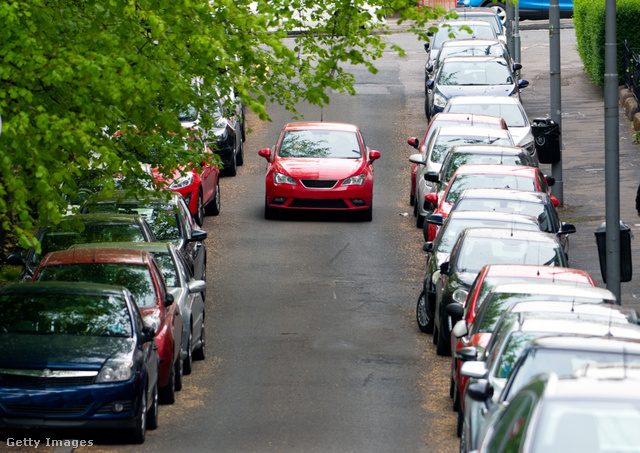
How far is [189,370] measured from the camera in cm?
1509

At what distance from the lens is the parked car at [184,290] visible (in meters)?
14.7

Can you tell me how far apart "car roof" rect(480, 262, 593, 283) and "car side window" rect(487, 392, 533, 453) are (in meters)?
6.55

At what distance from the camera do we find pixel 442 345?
1591cm

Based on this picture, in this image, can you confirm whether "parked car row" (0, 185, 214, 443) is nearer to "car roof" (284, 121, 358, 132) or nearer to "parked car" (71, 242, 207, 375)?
"parked car" (71, 242, 207, 375)

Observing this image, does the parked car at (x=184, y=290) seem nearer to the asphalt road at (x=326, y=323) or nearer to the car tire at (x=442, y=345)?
the asphalt road at (x=326, y=323)

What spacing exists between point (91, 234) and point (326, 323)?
356 cm

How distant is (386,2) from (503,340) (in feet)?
23.9

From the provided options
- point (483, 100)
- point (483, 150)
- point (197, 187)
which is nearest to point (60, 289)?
point (197, 187)

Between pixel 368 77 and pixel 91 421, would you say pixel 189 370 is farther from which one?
pixel 368 77

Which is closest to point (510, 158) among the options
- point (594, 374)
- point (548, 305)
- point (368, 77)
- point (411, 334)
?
point (411, 334)

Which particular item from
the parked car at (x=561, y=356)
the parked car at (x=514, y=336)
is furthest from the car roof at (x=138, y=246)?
the parked car at (x=561, y=356)

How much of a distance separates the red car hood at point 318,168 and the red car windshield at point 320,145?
28cm

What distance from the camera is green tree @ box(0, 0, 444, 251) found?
1170 cm

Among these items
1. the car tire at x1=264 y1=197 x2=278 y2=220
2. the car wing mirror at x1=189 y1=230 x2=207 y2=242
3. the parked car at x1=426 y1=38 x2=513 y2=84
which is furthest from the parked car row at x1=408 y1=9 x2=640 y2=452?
the parked car at x1=426 y1=38 x2=513 y2=84
